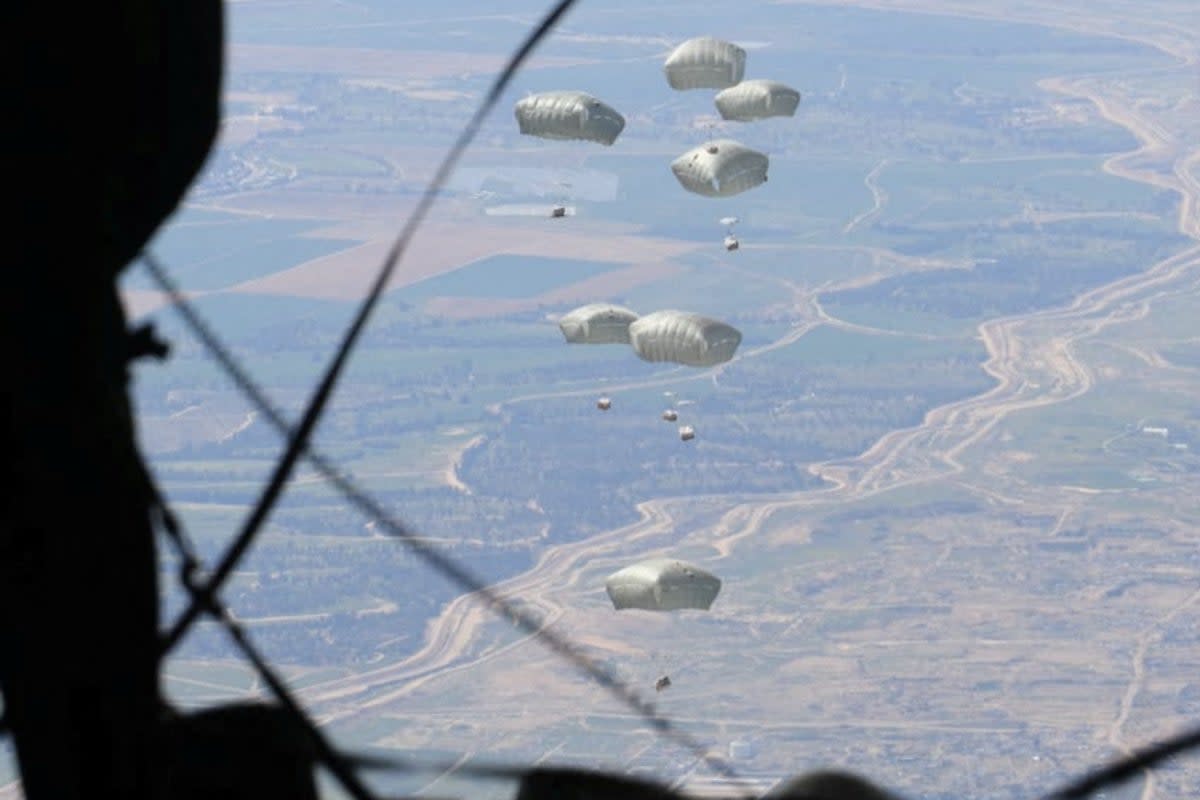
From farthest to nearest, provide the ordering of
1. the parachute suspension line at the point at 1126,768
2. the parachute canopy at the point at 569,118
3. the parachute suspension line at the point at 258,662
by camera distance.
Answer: the parachute canopy at the point at 569,118 → the parachute suspension line at the point at 258,662 → the parachute suspension line at the point at 1126,768

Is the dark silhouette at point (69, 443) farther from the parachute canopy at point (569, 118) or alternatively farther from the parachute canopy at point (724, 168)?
the parachute canopy at point (724, 168)

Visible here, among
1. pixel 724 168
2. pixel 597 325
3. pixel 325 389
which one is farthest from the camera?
pixel 597 325

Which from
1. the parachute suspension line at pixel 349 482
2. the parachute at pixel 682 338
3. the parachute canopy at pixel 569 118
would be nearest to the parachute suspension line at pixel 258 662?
the parachute suspension line at pixel 349 482

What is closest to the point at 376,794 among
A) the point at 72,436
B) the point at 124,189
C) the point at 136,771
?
the point at 136,771

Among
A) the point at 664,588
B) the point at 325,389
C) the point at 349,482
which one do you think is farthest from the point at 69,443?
the point at 664,588

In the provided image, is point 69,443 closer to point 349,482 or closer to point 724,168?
point 349,482

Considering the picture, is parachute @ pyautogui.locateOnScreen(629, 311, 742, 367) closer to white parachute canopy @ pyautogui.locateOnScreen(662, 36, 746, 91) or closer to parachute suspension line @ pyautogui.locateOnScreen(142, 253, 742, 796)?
white parachute canopy @ pyautogui.locateOnScreen(662, 36, 746, 91)
